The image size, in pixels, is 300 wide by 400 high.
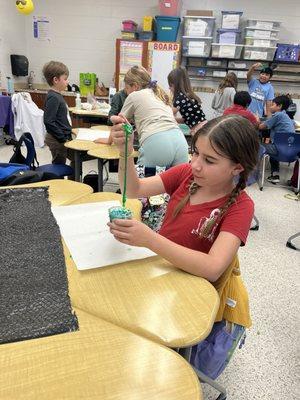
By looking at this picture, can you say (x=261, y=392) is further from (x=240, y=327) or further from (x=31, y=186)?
(x=31, y=186)

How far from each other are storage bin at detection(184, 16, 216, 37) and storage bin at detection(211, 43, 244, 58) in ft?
0.74

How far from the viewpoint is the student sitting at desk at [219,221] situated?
90cm

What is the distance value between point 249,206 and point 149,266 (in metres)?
0.36

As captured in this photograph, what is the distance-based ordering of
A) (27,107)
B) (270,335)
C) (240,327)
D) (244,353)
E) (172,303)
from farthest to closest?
(27,107), (270,335), (244,353), (240,327), (172,303)

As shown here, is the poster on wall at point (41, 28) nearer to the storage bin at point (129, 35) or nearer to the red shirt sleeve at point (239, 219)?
the storage bin at point (129, 35)

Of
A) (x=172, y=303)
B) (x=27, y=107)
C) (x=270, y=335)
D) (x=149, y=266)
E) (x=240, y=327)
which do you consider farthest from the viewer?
(x=27, y=107)

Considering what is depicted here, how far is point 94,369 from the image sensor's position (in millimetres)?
622

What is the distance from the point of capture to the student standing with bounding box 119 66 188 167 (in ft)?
7.09

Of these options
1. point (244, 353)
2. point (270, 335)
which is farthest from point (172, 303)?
point (270, 335)

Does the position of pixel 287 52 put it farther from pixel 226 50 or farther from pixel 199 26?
pixel 199 26

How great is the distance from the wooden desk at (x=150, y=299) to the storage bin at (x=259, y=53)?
5.40 metres

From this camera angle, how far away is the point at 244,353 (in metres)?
1.62

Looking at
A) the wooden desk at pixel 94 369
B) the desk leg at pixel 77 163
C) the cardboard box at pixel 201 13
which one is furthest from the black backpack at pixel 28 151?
the cardboard box at pixel 201 13

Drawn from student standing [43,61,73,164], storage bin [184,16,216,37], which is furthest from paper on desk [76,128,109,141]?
storage bin [184,16,216,37]
